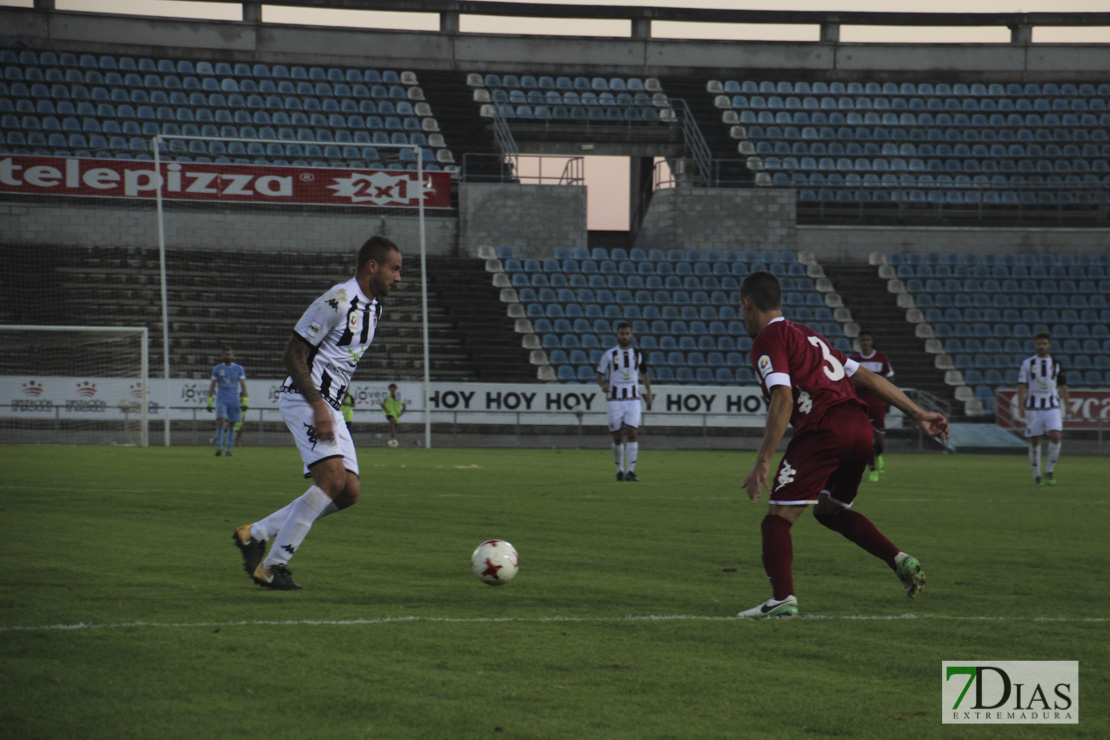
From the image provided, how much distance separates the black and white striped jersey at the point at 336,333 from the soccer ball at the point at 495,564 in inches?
47.3

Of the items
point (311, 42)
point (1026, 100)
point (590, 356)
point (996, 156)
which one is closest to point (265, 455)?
point (590, 356)

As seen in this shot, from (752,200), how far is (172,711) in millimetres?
32752

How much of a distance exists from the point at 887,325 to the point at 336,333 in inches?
1128

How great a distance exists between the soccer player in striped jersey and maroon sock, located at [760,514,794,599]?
13.4 m

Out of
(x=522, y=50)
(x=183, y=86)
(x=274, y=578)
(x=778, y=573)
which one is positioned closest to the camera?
(x=778, y=573)

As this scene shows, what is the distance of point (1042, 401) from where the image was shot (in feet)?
62.2

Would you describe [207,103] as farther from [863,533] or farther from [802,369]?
[863,533]

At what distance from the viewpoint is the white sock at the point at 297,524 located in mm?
6812

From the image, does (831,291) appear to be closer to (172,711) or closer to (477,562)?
(477,562)

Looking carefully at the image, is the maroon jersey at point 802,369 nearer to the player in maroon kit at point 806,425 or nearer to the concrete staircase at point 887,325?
the player in maroon kit at point 806,425

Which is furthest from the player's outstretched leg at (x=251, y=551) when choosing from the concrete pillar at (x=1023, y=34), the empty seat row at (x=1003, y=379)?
the concrete pillar at (x=1023, y=34)

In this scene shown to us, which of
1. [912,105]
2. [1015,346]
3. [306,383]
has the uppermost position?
[912,105]

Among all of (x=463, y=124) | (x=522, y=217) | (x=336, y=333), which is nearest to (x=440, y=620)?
(x=336, y=333)

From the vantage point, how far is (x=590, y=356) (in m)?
30.6
